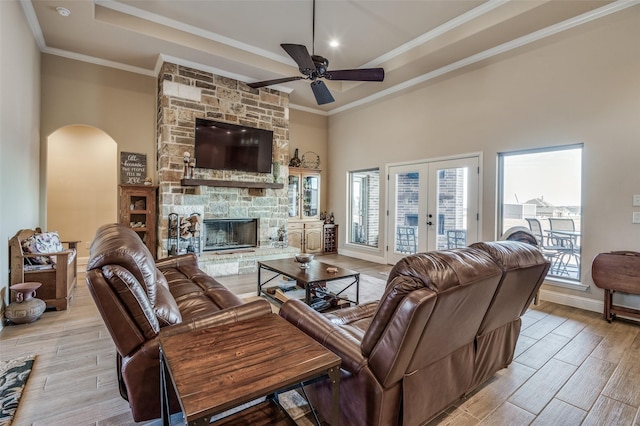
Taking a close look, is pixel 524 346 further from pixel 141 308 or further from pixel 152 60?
pixel 152 60

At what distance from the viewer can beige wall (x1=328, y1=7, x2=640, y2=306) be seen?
348 centimetres

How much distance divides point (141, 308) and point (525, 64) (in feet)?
17.3

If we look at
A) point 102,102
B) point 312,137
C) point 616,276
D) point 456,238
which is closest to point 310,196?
point 312,137

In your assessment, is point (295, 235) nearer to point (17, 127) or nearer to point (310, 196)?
point (310, 196)

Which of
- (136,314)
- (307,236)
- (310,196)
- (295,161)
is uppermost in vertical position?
(295,161)

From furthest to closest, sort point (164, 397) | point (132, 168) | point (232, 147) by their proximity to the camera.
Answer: point (232, 147) → point (132, 168) → point (164, 397)

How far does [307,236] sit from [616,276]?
519 centimetres

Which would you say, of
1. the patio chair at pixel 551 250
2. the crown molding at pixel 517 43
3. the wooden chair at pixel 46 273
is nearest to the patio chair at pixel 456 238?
the patio chair at pixel 551 250

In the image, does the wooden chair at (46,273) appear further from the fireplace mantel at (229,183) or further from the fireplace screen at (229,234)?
the fireplace screen at (229,234)

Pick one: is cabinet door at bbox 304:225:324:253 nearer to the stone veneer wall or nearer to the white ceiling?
the stone veneer wall

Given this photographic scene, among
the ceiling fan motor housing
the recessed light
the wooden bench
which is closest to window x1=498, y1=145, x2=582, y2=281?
the wooden bench

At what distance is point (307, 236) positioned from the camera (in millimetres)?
7141

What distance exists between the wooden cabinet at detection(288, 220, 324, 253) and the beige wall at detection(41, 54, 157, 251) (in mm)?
2960

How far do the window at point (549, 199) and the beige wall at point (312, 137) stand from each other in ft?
13.7
